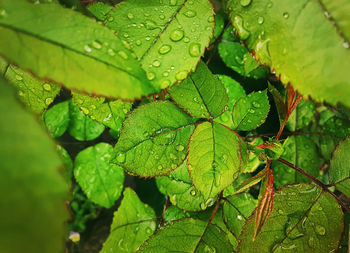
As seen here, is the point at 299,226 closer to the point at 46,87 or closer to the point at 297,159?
the point at 297,159

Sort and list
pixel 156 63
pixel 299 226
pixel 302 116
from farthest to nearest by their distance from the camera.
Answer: pixel 302 116, pixel 299 226, pixel 156 63

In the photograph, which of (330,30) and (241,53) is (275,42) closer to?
(330,30)

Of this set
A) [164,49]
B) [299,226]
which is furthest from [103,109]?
[299,226]

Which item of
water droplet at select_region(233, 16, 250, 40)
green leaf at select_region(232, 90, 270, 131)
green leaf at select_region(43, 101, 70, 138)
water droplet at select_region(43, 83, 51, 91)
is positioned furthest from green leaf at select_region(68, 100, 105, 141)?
water droplet at select_region(233, 16, 250, 40)

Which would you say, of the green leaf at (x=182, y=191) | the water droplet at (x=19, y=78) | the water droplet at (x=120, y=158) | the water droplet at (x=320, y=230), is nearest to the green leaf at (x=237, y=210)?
the green leaf at (x=182, y=191)

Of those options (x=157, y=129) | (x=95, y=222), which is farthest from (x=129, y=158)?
(x=95, y=222)

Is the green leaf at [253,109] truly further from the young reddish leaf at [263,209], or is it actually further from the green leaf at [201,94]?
the young reddish leaf at [263,209]
